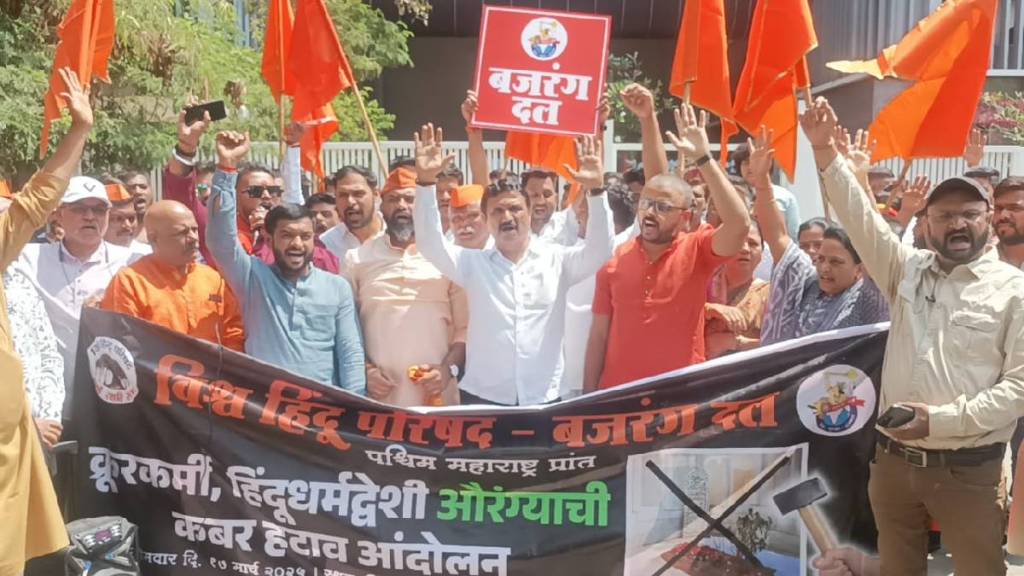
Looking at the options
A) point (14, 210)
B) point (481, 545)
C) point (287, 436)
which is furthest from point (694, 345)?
point (14, 210)

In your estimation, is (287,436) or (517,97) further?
(517,97)

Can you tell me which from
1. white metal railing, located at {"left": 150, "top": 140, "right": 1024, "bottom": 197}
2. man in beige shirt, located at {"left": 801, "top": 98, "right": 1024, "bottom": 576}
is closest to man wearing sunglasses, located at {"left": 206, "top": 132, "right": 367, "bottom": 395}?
man in beige shirt, located at {"left": 801, "top": 98, "right": 1024, "bottom": 576}

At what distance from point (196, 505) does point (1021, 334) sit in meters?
3.35

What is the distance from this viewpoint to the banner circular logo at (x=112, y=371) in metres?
4.64

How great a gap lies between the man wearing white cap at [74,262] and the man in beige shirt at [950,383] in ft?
11.8

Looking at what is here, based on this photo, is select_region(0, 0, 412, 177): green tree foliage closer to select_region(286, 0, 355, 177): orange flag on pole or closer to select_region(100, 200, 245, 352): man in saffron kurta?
select_region(286, 0, 355, 177): orange flag on pole

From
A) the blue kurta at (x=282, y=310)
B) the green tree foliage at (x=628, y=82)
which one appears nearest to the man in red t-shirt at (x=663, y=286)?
the blue kurta at (x=282, y=310)

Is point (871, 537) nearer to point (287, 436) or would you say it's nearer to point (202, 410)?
point (287, 436)

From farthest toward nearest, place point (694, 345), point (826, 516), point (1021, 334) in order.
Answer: point (694, 345)
point (826, 516)
point (1021, 334)

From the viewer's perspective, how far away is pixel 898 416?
12.2 ft

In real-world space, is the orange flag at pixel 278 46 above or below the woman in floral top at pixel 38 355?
above

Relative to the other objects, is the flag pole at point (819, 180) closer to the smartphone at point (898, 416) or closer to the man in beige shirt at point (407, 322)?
the smartphone at point (898, 416)

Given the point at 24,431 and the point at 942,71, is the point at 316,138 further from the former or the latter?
the point at 24,431

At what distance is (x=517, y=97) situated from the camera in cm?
615
